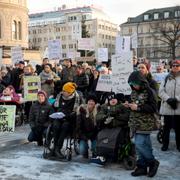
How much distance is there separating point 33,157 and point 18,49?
7.98 metres

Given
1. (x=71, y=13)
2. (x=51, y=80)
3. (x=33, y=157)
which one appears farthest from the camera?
(x=71, y=13)

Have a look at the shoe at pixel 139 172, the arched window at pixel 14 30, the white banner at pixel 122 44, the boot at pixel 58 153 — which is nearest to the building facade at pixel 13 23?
the arched window at pixel 14 30

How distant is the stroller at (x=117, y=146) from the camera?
7133 mm

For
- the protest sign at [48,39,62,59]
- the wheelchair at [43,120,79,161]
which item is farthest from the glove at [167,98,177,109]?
Answer: the protest sign at [48,39,62,59]

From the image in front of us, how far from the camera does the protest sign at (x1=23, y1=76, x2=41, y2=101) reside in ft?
38.7

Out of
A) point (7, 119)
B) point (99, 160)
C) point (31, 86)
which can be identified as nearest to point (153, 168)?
point (99, 160)

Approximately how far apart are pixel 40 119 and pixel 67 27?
11494 centimetres

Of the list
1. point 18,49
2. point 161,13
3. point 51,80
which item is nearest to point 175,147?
point 51,80

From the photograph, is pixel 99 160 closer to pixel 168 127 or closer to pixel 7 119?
pixel 168 127

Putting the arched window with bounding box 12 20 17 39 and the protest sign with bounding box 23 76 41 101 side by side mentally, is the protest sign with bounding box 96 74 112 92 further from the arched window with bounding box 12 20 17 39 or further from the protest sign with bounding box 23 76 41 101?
the arched window with bounding box 12 20 17 39

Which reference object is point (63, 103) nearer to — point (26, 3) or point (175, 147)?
point (175, 147)

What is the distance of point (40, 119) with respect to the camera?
922 cm

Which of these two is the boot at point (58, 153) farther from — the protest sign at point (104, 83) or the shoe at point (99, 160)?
the protest sign at point (104, 83)

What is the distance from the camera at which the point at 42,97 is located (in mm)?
9266
